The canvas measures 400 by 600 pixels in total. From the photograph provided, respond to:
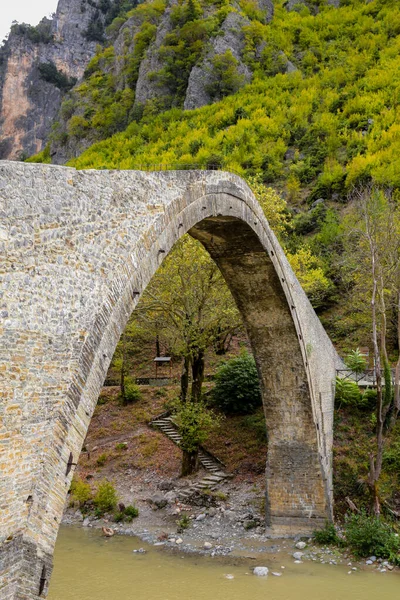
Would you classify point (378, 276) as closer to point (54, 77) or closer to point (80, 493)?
point (80, 493)

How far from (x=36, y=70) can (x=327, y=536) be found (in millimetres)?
62906

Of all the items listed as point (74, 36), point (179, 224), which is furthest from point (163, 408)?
point (74, 36)

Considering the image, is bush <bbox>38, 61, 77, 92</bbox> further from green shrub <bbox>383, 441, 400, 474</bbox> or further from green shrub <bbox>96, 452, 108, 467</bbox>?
green shrub <bbox>383, 441, 400, 474</bbox>

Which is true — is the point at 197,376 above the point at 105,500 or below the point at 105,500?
above

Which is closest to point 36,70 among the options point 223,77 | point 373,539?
point 223,77

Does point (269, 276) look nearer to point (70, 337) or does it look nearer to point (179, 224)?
point (179, 224)

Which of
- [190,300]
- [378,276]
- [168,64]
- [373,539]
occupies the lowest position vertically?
[373,539]

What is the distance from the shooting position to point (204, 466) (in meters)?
Answer: 18.0

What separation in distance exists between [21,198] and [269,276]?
27.4 ft

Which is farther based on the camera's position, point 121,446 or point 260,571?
point 121,446

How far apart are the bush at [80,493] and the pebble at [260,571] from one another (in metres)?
6.36

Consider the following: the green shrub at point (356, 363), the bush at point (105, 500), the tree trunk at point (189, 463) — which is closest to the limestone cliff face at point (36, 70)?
the green shrub at point (356, 363)

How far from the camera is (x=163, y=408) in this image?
2252cm

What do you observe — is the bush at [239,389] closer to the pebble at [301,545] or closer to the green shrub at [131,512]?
the green shrub at [131,512]
